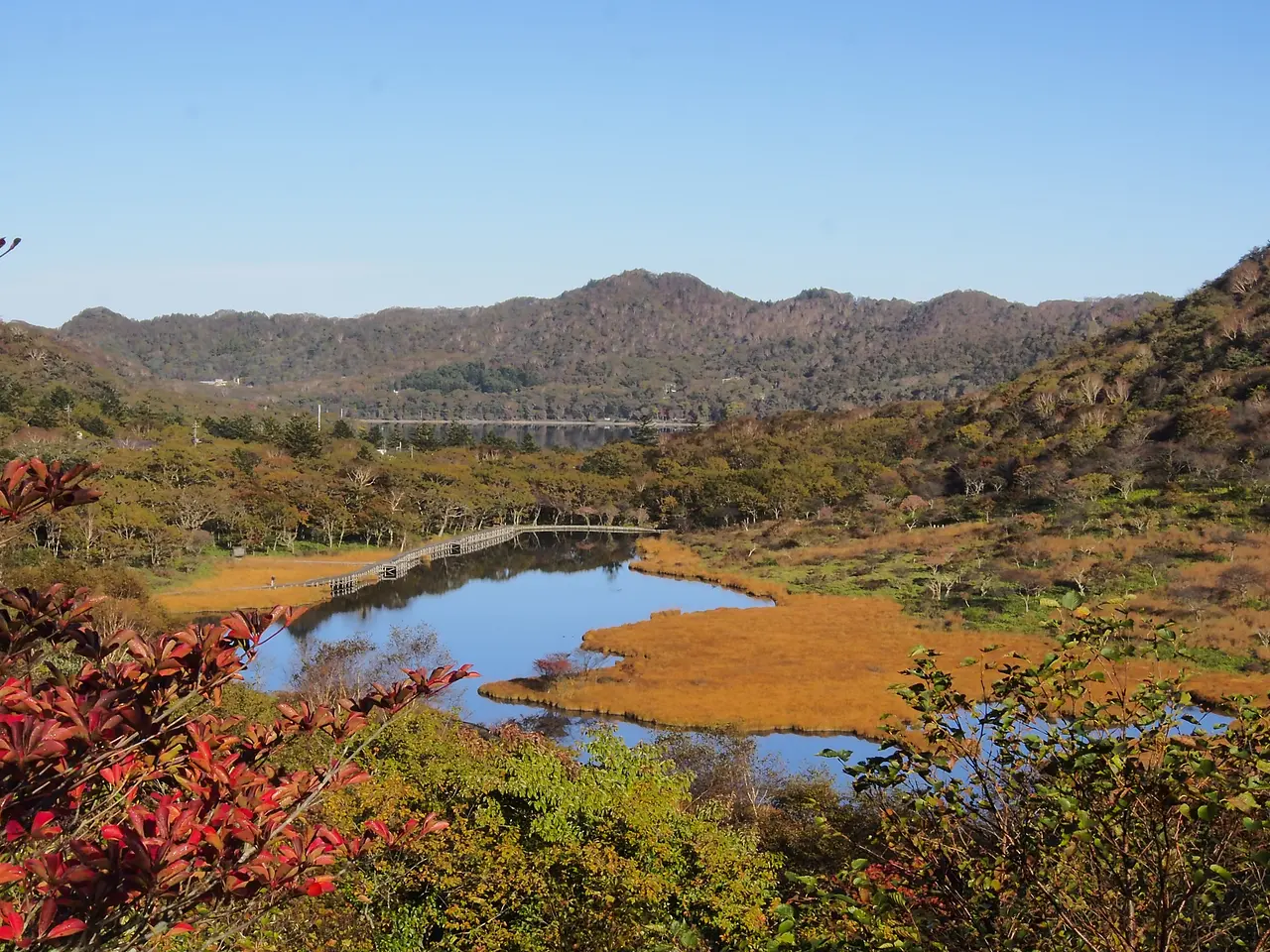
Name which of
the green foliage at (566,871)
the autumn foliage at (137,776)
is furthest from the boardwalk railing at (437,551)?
the autumn foliage at (137,776)

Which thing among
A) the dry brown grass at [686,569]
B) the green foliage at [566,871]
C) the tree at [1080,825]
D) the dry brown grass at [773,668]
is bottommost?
the dry brown grass at [686,569]

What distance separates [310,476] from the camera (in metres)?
67.9

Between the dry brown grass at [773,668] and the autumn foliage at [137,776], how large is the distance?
84.7 feet

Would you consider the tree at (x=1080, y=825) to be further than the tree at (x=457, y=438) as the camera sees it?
No

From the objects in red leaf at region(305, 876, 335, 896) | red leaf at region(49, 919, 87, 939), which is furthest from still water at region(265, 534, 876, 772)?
red leaf at region(49, 919, 87, 939)

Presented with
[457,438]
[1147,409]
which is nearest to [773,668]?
[1147,409]

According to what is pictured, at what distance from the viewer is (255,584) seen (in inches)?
1991

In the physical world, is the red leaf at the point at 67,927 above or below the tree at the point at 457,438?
above

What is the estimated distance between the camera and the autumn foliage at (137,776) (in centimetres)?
305

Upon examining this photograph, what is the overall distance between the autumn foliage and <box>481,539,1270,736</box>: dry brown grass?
2582cm

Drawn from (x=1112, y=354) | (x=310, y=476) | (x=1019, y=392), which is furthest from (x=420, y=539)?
(x=1112, y=354)

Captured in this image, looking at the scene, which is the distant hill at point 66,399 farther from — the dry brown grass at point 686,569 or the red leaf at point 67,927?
the red leaf at point 67,927

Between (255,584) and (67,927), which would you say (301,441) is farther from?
(67,927)

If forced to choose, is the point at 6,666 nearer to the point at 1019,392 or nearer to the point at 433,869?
the point at 433,869
